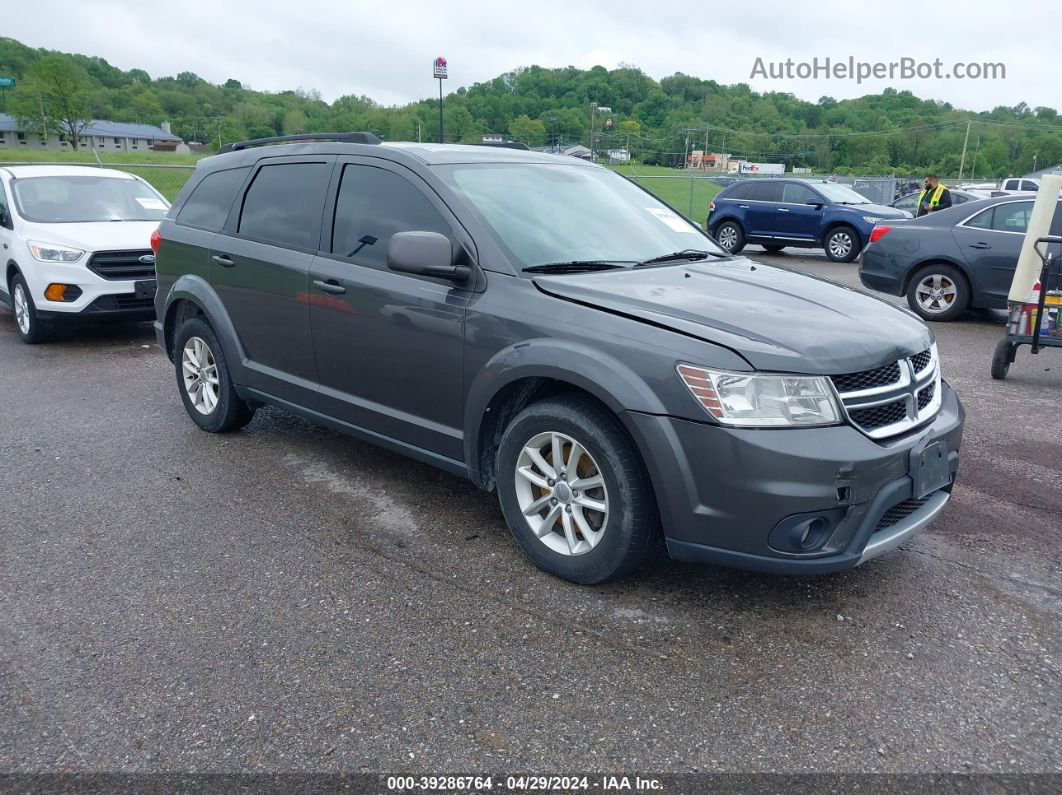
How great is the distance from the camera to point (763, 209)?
58.8 ft

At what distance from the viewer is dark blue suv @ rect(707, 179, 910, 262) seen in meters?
17.0

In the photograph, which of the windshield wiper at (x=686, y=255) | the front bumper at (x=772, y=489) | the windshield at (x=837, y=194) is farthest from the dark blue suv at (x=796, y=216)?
the front bumper at (x=772, y=489)

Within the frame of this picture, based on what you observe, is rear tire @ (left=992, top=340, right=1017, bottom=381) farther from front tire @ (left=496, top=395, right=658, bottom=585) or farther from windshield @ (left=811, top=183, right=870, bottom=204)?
windshield @ (left=811, top=183, right=870, bottom=204)

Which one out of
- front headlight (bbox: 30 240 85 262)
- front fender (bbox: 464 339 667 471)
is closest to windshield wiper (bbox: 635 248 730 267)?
front fender (bbox: 464 339 667 471)

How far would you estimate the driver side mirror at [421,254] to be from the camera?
366 centimetres

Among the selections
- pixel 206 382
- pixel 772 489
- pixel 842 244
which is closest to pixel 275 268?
pixel 206 382

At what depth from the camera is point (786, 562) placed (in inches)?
120

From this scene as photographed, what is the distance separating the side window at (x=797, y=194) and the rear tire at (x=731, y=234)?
1148mm

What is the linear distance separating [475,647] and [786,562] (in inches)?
45.0

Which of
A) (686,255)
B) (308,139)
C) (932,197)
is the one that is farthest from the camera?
(932,197)

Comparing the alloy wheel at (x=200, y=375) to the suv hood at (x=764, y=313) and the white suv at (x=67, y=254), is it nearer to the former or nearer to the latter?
the suv hood at (x=764, y=313)

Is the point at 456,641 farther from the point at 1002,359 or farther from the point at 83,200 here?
the point at 83,200

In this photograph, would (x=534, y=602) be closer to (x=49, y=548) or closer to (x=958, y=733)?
(x=958, y=733)

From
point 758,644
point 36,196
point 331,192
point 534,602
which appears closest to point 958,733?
point 758,644
